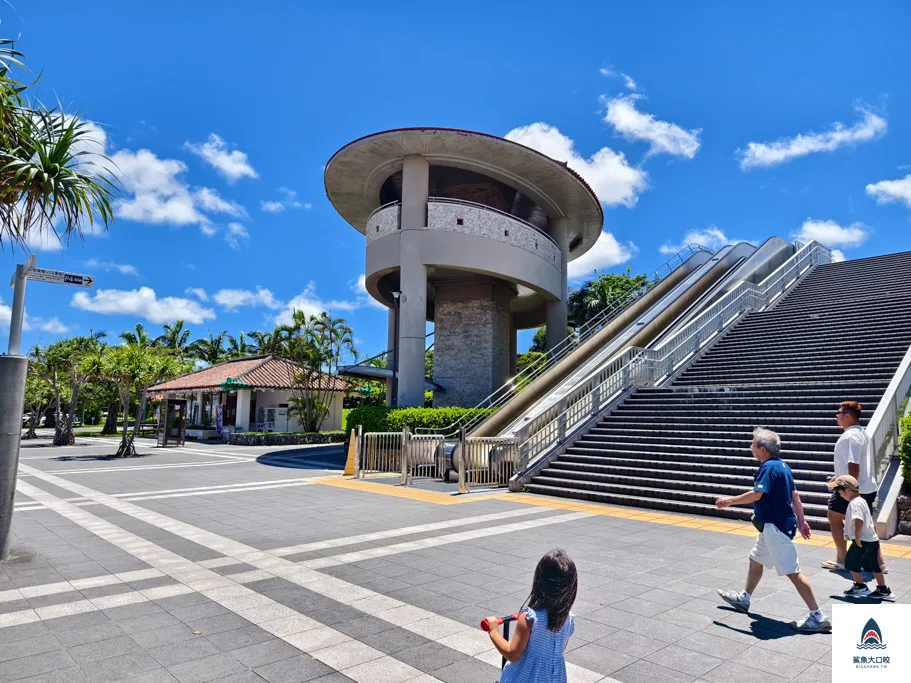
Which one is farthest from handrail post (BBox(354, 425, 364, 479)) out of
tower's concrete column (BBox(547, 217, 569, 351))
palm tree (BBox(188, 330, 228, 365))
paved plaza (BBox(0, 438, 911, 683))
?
palm tree (BBox(188, 330, 228, 365))

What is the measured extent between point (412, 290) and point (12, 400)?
15421 millimetres

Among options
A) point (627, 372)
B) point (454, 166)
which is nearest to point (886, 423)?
point (627, 372)

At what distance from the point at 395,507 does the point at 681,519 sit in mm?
4849

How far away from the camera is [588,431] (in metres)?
14.1

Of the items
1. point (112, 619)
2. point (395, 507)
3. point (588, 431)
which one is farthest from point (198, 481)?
point (112, 619)

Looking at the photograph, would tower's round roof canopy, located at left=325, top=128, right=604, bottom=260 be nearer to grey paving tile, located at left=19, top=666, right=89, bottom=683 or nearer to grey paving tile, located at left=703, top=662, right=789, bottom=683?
grey paving tile, located at left=19, top=666, right=89, bottom=683

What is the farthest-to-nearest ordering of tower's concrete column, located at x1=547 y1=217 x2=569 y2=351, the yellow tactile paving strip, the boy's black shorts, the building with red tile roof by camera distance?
1. the building with red tile roof
2. tower's concrete column, located at x1=547 y1=217 x2=569 y2=351
3. the yellow tactile paving strip
4. the boy's black shorts

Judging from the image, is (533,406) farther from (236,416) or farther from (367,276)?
(236,416)

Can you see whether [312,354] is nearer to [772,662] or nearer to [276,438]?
[276,438]

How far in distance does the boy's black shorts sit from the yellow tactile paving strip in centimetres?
212

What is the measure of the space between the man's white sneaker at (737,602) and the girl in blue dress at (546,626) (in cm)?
327

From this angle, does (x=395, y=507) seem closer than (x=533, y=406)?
Yes

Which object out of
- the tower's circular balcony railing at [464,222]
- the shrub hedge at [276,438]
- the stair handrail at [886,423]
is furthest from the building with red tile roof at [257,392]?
the stair handrail at [886,423]

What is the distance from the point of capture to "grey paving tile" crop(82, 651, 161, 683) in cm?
385
